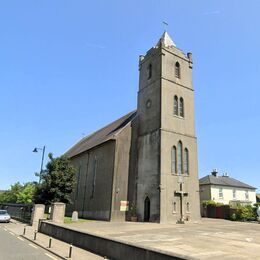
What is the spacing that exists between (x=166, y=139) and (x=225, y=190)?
29118 millimetres

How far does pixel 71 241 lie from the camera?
51.3 ft

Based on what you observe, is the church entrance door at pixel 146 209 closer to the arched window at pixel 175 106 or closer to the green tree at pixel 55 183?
the green tree at pixel 55 183

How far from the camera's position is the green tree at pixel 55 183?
102 feet

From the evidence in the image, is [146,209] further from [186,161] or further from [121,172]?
[186,161]

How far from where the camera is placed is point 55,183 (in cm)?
3095

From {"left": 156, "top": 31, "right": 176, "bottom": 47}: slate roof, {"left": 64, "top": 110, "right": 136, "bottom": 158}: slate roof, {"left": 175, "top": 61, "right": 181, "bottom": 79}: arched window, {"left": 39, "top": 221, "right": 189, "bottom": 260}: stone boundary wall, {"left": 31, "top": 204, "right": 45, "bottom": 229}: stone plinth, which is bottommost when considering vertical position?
{"left": 39, "top": 221, "right": 189, "bottom": 260}: stone boundary wall

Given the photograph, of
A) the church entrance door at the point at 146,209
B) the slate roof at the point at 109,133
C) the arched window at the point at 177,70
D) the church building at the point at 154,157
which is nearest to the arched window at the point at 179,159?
the church building at the point at 154,157

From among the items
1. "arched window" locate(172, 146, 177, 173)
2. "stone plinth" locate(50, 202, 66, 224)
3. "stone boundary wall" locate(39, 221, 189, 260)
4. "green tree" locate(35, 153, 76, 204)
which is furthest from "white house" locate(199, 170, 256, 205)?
"stone boundary wall" locate(39, 221, 189, 260)

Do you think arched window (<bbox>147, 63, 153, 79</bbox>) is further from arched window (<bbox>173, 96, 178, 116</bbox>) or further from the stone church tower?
arched window (<bbox>173, 96, 178, 116</bbox>)

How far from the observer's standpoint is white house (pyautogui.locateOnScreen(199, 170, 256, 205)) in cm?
5353

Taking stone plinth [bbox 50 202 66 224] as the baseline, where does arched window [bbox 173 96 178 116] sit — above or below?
above

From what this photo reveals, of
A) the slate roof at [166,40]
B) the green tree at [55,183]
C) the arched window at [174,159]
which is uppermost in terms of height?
the slate roof at [166,40]

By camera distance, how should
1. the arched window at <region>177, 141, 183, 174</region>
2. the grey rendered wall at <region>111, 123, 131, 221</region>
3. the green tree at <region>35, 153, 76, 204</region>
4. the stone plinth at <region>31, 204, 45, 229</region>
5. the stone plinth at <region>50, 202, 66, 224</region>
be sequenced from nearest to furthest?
the stone plinth at <region>50, 202, 66, 224</region>
the stone plinth at <region>31, 204, 45, 229</region>
the green tree at <region>35, 153, 76, 204</region>
the grey rendered wall at <region>111, 123, 131, 221</region>
the arched window at <region>177, 141, 183, 174</region>

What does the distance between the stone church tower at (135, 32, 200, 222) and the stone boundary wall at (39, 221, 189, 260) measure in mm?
14837
